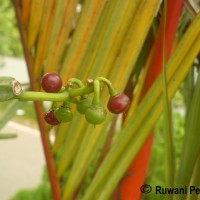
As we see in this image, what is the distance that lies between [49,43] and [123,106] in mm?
453

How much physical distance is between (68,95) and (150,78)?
1.55 ft

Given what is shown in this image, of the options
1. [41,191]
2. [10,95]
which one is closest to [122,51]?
[10,95]

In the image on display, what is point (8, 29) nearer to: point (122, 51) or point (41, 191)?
point (41, 191)

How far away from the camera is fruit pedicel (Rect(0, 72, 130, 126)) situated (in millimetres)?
286

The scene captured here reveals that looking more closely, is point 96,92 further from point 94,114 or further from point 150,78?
point 150,78

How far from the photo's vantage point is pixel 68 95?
0.32m

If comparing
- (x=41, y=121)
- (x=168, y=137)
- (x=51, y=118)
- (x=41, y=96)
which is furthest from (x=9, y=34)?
(x=41, y=96)

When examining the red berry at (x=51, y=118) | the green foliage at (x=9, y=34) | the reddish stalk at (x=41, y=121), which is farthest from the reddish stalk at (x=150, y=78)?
the green foliage at (x=9, y=34)

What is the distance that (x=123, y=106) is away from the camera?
35 centimetres

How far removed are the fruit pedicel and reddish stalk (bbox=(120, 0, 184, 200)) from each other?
1.36 ft

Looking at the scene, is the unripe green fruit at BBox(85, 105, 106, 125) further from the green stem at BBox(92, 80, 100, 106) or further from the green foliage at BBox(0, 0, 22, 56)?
the green foliage at BBox(0, 0, 22, 56)

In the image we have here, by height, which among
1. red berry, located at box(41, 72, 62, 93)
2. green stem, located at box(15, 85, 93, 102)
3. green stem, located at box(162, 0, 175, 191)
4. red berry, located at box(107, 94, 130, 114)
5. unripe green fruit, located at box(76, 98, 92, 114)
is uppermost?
red berry, located at box(41, 72, 62, 93)

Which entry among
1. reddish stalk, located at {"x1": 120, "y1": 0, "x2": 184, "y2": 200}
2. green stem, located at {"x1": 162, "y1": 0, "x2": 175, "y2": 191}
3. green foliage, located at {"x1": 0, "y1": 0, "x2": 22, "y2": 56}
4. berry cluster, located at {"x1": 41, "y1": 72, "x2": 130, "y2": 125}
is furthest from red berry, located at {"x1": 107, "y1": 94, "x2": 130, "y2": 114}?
green foliage, located at {"x1": 0, "y1": 0, "x2": 22, "y2": 56}

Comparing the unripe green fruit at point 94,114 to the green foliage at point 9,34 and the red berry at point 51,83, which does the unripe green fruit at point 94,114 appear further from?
the green foliage at point 9,34
